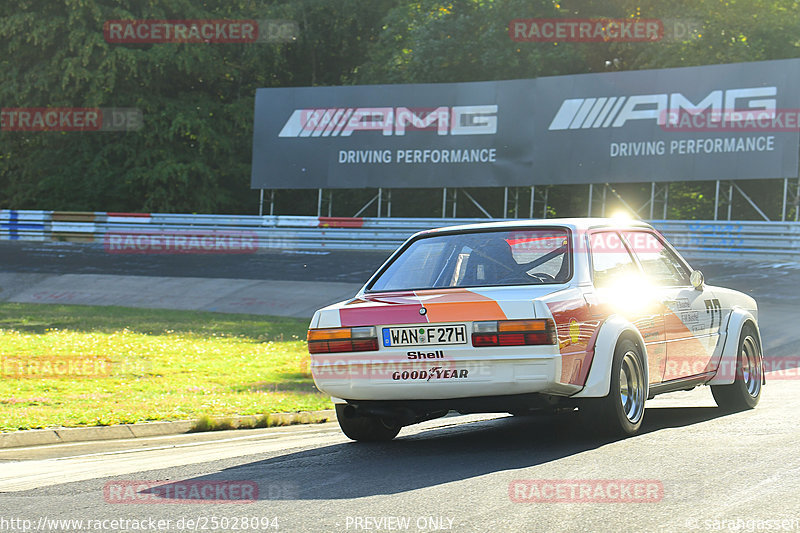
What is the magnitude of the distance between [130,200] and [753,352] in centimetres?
3674

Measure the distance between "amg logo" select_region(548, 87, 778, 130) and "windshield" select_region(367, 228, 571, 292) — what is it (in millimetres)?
23419

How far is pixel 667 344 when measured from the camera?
8.28m

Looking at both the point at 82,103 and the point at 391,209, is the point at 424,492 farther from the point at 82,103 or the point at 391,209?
the point at 82,103

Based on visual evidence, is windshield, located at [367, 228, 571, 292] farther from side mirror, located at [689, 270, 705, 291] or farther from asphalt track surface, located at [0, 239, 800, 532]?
side mirror, located at [689, 270, 705, 291]

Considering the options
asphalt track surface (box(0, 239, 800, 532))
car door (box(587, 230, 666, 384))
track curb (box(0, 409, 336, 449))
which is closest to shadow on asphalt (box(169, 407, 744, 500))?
asphalt track surface (box(0, 239, 800, 532))

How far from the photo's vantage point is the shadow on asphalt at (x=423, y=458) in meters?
6.22

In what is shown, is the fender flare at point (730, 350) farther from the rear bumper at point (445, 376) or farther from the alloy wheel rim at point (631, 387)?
the rear bumper at point (445, 376)

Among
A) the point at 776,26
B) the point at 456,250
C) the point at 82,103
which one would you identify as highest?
the point at 776,26

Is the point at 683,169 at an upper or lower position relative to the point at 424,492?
upper

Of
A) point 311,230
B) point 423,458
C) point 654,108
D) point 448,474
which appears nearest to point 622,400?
point 423,458

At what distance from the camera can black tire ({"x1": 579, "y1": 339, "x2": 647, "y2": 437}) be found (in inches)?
289

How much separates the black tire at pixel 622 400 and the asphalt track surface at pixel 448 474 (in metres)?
0.11

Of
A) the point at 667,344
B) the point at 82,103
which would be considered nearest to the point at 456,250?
the point at 667,344

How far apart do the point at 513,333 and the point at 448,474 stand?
1054 mm
